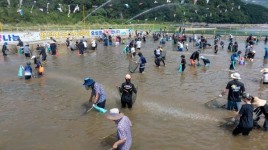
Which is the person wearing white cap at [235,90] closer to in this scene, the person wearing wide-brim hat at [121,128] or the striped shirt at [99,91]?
the striped shirt at [99,91]

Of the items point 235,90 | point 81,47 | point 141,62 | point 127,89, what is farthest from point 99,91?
point 81,47

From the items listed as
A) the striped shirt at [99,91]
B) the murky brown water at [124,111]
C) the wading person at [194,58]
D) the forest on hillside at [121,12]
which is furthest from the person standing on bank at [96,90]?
the forest on hillside at [121,12]

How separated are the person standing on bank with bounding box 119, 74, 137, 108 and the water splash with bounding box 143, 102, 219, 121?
1121 mm

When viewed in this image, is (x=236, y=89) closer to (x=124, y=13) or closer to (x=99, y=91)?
(x=99, y=91)

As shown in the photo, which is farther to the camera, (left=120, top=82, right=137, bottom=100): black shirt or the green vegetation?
the green vegetation

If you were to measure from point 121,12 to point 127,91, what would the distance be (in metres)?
91.2

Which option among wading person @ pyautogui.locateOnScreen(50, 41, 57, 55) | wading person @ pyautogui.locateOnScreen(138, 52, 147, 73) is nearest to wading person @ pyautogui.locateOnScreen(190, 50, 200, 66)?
wading person @ pyautogui.locateOnScreen(138, 52, 147, 73)

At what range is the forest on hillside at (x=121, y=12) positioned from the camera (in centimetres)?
6273

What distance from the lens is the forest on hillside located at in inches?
2470

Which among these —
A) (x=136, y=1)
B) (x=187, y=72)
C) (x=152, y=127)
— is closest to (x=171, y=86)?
(x=187, y=72)

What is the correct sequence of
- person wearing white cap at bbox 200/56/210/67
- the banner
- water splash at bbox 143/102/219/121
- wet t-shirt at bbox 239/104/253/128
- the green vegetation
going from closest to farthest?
wet t-shirt at bbox 239/104/253/128 → water splash at bbox 143/102/219/121 → person wearing white cap at bbox 200/56/210/67 → the banner → the green vegetation

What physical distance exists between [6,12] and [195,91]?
2092 inches

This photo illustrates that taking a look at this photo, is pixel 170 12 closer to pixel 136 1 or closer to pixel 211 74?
pixel 136 1

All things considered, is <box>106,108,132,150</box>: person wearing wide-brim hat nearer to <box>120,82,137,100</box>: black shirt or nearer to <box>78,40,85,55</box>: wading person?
<box>120,82,137,100</box>: black shirt
